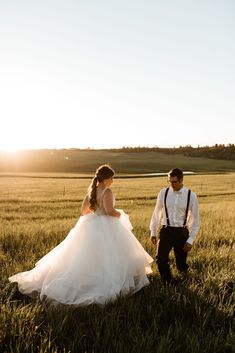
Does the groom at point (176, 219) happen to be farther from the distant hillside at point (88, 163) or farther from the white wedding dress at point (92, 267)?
the distant hillside at point (88, 163)

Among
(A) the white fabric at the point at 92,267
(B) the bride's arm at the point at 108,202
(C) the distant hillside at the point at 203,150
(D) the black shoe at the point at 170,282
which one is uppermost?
(C) the distant hillside at the point at 203,150

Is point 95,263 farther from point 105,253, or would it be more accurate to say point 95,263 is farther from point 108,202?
point 108,202

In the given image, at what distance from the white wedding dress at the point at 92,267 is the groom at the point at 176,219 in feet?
1.34

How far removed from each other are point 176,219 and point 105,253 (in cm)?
143

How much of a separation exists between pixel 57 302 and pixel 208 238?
577 centimetres

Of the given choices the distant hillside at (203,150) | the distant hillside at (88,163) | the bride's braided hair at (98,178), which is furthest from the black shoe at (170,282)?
the distant hillside at (203,150)

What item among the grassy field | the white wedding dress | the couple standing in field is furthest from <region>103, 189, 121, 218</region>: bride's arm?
the grassy field

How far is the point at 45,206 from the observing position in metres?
23.8

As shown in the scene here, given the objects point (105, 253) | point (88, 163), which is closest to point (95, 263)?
point (105, 253)

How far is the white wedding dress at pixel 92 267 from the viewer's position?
21.1 feet

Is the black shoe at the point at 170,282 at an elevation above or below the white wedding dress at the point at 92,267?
below

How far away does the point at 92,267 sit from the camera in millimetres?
6805

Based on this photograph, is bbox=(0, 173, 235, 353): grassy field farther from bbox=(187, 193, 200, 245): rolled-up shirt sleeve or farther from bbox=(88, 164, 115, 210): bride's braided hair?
bbox=(88, 164, 115, 210): bride's braided hair

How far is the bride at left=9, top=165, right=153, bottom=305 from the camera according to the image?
21.2 feet
